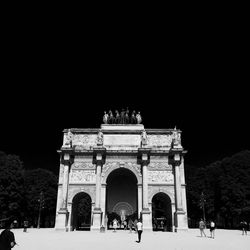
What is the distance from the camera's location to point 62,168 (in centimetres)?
3706

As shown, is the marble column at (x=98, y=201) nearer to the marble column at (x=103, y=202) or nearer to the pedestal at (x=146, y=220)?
the marble column at (x=103, y=202)

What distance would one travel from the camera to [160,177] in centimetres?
3688

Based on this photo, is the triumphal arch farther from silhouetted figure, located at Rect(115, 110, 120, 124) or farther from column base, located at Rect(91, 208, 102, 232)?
silhouetted figure, located at Rect(115, 110, 120, 124)

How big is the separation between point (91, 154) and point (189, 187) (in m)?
24.3

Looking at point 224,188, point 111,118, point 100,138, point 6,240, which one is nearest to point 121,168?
point 100,138

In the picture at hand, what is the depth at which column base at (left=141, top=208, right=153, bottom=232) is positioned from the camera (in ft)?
109

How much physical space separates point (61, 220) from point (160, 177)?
45.3 ft

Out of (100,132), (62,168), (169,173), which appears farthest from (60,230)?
(169,173)

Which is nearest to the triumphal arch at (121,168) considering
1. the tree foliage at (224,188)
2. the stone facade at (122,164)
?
the stone facade at (122,164)

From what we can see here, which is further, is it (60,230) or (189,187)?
(189,187)

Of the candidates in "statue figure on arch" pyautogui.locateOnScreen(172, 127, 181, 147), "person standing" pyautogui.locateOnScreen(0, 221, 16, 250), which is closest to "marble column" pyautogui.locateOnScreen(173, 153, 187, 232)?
"statue figure on arch" pyautogui.locateOnScreen(172, 127, 181, 147)

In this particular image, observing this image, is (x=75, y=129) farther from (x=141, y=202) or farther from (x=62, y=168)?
(x=141, y=202)

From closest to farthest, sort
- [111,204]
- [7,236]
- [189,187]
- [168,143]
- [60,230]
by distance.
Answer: [7,236] → [60,230] → [168,143] → [111,204] → [189,187]

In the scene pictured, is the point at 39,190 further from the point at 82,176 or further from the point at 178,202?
the point at 178,202
